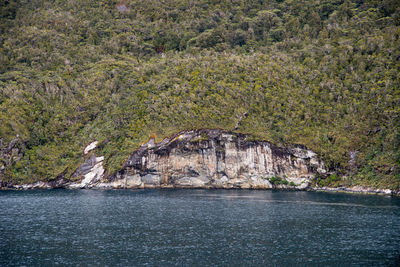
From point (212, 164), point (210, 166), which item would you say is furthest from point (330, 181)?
point (210, 166)

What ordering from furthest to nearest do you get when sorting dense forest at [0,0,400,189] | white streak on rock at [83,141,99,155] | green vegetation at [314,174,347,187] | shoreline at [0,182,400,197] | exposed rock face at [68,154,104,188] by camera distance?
Answer: white streak on rock at [83,141,99,155]
exposed rock face at [68,154,104,188]
dense forest at [0,0,400,189]
green vegetation at [314,174,347,187]
shoreline at [0,182,400,197]

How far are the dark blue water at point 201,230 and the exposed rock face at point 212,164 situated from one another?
10535 millimetres

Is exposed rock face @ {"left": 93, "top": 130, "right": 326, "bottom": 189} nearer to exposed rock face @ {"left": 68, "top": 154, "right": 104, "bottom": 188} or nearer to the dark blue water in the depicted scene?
exposed rock face @ {"left": 68, "top": 154, "right": 104, "bottom": 188}

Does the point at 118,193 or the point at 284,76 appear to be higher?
the point at 284,76

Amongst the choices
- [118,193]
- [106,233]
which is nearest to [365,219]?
[106,233]

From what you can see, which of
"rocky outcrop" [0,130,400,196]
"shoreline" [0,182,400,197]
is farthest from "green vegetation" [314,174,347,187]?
"rocky outcrop" [0,130,400,196]

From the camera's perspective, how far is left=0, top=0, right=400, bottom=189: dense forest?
311 feet

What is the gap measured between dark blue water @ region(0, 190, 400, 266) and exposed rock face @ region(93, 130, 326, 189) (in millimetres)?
10535

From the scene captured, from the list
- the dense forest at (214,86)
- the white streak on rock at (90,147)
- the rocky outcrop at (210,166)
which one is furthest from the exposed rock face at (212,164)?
the white streak on rock at (90,147)

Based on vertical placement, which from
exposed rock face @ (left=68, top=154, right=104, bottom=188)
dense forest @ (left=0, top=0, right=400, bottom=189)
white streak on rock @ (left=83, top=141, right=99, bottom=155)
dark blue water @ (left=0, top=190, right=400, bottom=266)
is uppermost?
dense forest @ (left=0, top=0, right=400, bottom=189)

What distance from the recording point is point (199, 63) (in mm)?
120938

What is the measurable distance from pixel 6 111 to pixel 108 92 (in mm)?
27155

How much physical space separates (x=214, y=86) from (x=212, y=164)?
23.6 m

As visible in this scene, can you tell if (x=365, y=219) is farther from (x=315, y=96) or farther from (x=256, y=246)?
(x=315, y=96)
